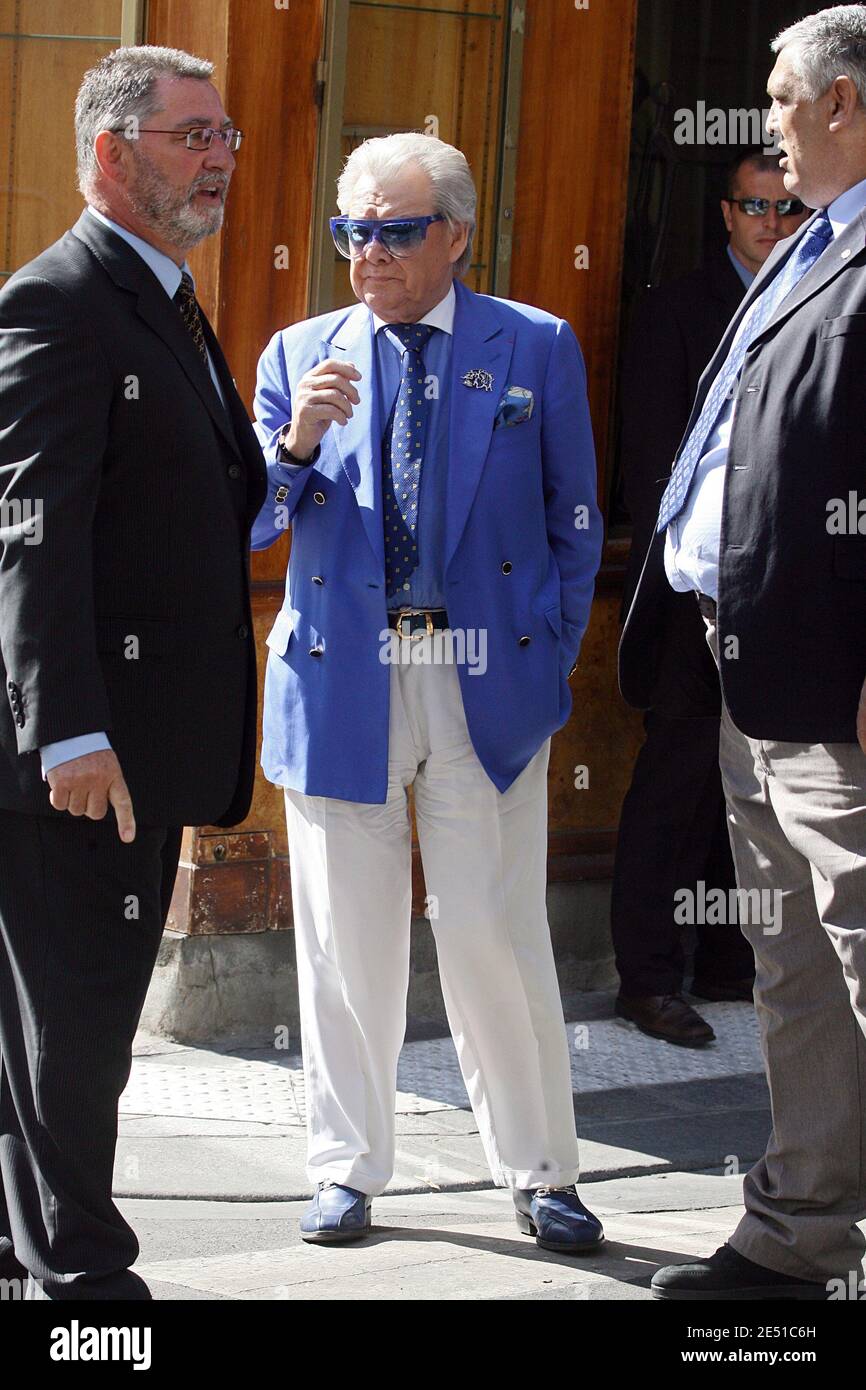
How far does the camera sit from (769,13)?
753cm

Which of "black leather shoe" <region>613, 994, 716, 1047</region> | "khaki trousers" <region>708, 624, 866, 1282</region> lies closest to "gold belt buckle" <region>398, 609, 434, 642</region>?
"khaki trousers" <region>708, 624, 866, 1282</region>

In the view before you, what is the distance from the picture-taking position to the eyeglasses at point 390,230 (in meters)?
4.44

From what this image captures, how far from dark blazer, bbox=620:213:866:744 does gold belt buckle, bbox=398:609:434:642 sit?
0.81 metres

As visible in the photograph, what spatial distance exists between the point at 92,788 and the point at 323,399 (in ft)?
3.87

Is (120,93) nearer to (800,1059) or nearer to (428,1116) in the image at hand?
(800,1059)

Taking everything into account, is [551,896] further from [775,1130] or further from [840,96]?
[840,96]

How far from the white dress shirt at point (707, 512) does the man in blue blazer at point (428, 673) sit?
0.53 metres

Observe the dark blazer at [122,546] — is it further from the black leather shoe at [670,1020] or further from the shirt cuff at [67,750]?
the black leather shoe at [670,1020]

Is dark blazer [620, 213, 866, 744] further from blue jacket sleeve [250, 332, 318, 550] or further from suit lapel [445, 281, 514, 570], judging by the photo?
blue jacket sleeve [250, 332, 318, 550]

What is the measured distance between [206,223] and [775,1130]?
6.73ft

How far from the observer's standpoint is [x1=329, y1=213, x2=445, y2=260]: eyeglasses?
14.6ft

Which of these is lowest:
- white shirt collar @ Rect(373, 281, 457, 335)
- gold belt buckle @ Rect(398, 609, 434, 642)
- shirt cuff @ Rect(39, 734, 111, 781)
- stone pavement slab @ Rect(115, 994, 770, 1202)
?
stone pavement slab @ Rect(115, 994, 770, 1202)

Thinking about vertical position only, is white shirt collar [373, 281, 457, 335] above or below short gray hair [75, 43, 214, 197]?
below
